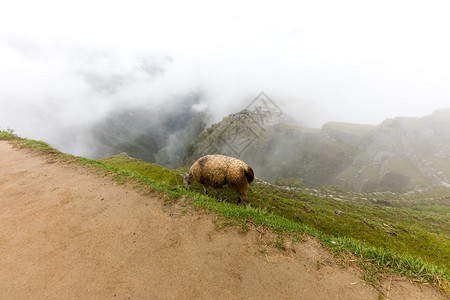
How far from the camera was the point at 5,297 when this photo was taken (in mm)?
3168

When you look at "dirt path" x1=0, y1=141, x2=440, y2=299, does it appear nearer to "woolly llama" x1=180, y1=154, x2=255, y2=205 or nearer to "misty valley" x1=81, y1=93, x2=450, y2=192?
"woolly llama" x1=180, y1=154, x2=255, y2=205

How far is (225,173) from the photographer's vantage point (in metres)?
8.77

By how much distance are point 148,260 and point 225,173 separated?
18.0ft

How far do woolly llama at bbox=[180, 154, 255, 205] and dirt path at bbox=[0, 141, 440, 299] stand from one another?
11.4ft

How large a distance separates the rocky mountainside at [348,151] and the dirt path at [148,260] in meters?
76.5

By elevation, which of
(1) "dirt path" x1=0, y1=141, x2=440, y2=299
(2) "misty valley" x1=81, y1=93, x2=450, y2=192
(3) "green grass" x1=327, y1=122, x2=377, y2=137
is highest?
(1) "dirt path" x1=0, y1=141, x2=440, y2=299

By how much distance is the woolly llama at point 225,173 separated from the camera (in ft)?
27.9

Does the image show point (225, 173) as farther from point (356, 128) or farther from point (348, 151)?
point (356, 128)

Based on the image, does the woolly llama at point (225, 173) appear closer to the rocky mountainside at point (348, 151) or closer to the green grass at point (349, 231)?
the green grass at point (349, 231)

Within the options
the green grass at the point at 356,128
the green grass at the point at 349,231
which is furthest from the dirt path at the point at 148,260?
the green grass at the point at 356,128

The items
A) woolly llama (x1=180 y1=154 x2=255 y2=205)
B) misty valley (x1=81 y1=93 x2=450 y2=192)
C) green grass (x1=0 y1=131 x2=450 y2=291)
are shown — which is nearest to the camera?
green grass (x1=0 y1=131 x2=450 y2=291)

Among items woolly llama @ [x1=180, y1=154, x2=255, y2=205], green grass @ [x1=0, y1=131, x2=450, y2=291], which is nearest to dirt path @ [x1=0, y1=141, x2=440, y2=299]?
green grass @ [x1=0, y1=131, x2=450, y2=291]

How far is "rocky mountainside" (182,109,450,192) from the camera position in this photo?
68.4 meters

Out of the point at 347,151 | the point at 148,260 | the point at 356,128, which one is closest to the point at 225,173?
the point at 148,260
